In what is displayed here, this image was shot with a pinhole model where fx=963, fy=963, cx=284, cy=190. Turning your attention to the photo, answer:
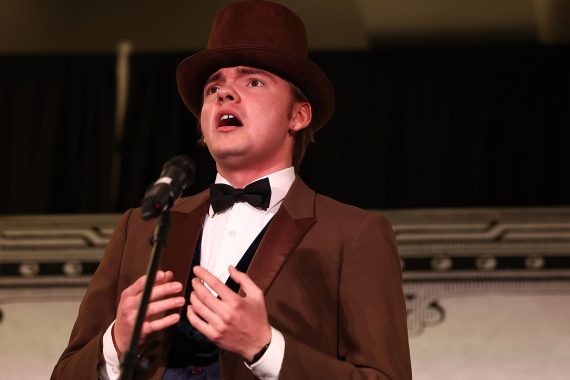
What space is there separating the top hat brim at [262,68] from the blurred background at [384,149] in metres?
2.62

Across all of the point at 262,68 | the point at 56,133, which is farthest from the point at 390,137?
the point at 262,68

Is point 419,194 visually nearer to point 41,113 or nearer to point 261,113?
point 41,113

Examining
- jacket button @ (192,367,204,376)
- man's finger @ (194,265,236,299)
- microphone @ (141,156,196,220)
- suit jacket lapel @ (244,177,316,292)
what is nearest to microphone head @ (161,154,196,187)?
microphone @ (141,156,196,220)

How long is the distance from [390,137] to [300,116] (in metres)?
2.71

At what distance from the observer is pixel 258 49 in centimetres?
216

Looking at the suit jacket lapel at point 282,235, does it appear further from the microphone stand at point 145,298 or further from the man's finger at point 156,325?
the microphone stand at point 145,298

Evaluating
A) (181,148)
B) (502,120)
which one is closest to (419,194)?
(502,120)

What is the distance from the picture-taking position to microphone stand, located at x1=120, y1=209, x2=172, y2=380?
1.59 metres

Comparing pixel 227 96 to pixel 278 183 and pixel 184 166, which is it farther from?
pixel 184 166

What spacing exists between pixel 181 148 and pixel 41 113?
2.62 ft

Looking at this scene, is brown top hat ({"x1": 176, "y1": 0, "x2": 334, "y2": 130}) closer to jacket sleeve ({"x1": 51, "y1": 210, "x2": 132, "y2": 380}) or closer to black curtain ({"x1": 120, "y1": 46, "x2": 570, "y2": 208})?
jacket sleeve ({"x1": 51, "y1": 210, "x2": 132, "y2": 380})

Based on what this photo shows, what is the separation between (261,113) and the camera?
7.06 feet

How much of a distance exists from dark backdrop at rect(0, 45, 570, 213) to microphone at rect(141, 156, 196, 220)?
3226mm

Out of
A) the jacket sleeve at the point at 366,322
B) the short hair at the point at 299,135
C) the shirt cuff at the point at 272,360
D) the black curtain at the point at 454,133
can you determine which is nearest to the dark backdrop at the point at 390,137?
the black curtain at the point at 454,133
